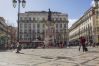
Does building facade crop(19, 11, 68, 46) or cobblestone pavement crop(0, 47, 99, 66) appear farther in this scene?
building facade crop(19, 11, 68, 46)

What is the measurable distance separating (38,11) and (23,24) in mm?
11780

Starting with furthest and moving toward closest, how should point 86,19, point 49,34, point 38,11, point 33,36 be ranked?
point 38,11 → point 33,36 → point 86,19 → point 49,34

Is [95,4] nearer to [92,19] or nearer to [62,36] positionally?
[92,19]

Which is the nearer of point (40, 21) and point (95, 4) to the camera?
point (95, 4)

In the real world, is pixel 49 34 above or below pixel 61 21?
below

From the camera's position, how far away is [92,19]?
120 m

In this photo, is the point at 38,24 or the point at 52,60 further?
the point at 38,24

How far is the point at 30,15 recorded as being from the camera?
15612 centimetres

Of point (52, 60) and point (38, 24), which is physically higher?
point (38, 24)

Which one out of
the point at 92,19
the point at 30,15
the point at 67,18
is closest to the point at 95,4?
the point at 92,19

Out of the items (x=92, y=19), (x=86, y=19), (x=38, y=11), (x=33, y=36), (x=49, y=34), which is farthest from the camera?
(x=38, y=11)

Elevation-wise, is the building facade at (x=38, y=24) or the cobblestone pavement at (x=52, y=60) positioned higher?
the building facade at (x=38, y=24)

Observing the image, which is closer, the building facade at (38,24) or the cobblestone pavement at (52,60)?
the cobblestone pavement at (52,60)

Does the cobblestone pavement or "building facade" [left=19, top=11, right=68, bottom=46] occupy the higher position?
"building facade" [left=19, top=11, right=68, bottom=46]
